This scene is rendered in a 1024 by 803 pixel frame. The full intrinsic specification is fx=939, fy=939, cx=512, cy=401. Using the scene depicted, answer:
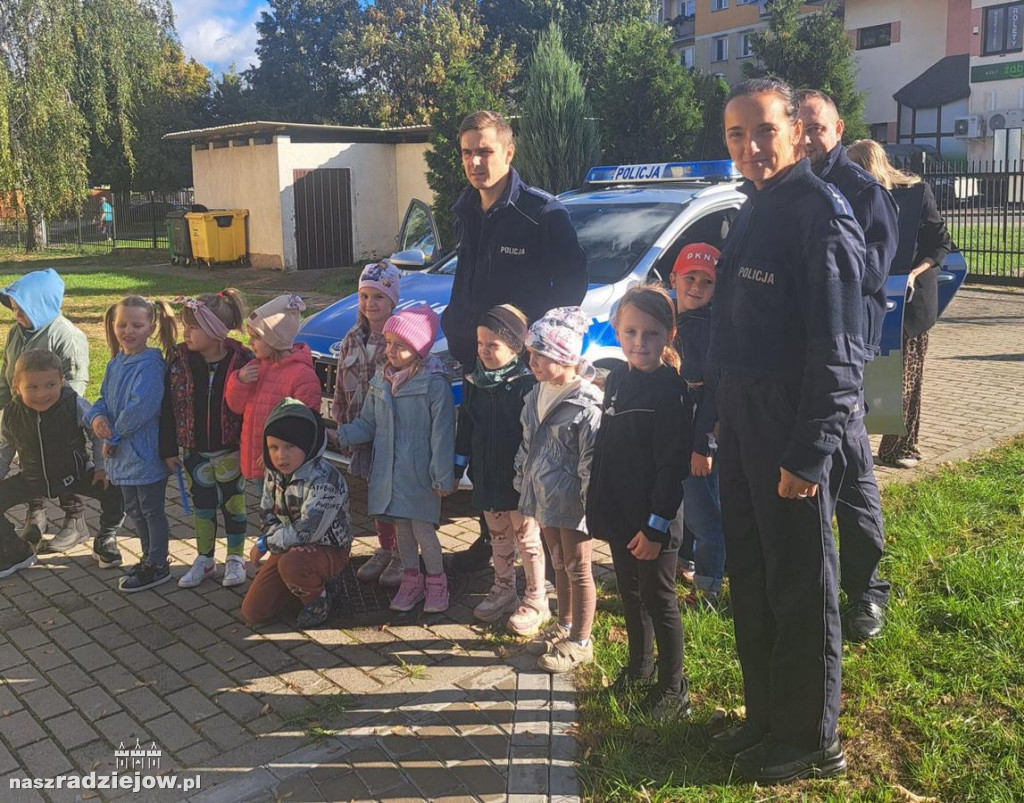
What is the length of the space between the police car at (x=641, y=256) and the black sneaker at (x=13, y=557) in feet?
6.15

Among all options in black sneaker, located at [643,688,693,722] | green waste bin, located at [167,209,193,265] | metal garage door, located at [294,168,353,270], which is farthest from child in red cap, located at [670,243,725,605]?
green waste bin, located at [167,209,193,265]

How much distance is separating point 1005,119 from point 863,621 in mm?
37591

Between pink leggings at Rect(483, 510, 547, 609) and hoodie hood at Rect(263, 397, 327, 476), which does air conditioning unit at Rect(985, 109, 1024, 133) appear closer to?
pink leggings at Rect(483, 510, 547, 609)

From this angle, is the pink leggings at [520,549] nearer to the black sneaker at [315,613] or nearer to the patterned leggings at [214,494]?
the black sneaker at [315,613]

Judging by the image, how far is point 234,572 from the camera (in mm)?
4871

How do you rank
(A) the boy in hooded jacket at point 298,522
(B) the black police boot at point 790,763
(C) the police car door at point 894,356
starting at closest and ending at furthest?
1. (B) the black police boot at point 790,763
2. (A) the boy in hooded jacket at point 298,522
3. (C) the police car door at point 894,356

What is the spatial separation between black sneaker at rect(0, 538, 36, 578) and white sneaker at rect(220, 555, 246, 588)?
1.21 metres

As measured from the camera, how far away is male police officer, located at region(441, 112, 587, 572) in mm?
4363

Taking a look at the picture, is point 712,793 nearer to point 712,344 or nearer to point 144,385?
point 712,344

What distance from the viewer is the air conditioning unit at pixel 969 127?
36500mm

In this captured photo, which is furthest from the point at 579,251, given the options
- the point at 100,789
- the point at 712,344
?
the point at 100,789

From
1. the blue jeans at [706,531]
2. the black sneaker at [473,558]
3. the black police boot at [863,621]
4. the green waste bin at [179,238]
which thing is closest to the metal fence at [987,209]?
the blue jeans at [706,531]

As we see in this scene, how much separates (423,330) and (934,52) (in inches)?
1638

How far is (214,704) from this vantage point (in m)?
3.76
